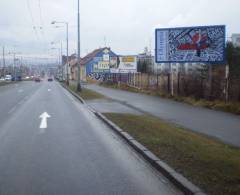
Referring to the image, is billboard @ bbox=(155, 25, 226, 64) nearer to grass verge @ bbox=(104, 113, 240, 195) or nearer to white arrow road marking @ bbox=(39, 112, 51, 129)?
white arrow road marking @ bbox=(39, 112, 51, 129)

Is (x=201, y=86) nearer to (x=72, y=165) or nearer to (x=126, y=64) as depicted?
(x=72, y=165)

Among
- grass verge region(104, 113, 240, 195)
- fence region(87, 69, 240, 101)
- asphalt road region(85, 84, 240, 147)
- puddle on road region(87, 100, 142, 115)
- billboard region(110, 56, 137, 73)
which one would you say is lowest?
puddle on road region(87, 100, 142, 115)

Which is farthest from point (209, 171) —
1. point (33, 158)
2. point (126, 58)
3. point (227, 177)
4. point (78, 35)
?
point (126, 58)

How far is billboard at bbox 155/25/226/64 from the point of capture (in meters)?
29.5

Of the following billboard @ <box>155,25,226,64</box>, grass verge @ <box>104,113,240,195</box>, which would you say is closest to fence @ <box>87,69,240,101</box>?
billboard @ <box>155,25,226,64</box>

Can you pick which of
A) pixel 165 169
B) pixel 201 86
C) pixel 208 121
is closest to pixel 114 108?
pixel 201 86

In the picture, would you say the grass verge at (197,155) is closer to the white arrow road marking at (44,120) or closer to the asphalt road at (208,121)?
the asphalt road at (208,121)

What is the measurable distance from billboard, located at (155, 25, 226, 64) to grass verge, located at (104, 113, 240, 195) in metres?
16.0

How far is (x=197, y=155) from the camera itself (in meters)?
9.41

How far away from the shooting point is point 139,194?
6.91 m

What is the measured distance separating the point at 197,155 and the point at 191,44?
22022 mm

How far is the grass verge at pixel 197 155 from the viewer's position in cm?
710

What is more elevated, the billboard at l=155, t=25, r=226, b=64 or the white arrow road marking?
the billboard at l=155, t=25, r=226, b=64

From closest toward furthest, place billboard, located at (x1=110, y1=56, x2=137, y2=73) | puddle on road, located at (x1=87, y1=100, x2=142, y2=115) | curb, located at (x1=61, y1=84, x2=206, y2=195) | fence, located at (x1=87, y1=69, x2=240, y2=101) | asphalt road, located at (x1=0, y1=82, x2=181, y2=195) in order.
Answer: curb, located at (x1=61, y1=84, x2=206, y2=195)
asphalt road, located at (x1=0, y1=82, x2=181, y2=195)
puddle on road, located at (x1=87, y1=100, x2=142, y2=115)
fence, located at (x1=87, y1=69, x2=240, y2=101)
billboard, located at (x1=110, y1=56, x2=137, y2=73)
